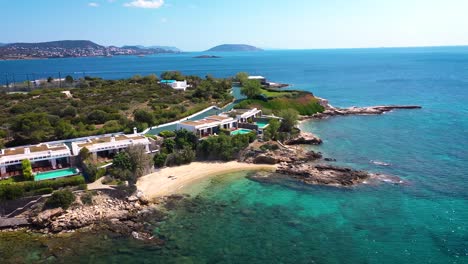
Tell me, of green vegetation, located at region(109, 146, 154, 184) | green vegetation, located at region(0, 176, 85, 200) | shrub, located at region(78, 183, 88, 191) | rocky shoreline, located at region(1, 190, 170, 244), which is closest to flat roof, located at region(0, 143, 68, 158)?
green vegetation, located at region(0, 176, 85, 200)

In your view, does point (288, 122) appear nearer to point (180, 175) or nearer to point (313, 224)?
point (180, 175)

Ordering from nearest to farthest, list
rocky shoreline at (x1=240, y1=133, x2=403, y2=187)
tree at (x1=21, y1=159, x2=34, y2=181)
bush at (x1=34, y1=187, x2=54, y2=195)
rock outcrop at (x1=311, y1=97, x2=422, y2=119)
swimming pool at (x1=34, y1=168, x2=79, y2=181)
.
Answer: bush at (x1=34, y1=187, x2=54, y2=195) → tree at (x1=21, y1=159, x2=34, y2=181) → swimming pool at (x1=34, y1=168, x2=79, y2=181) → rocky shoreline at (x1=240, y1=133, x2=403, y2=187) → rock outcrop at (x1=311, y1=97, x2=422, y2=119)

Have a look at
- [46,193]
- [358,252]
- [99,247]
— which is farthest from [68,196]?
[358,252]

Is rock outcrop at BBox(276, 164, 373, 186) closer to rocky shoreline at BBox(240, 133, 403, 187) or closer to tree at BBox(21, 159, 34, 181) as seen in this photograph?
rocky shoreline at BBox(240, 133, 403, 187)

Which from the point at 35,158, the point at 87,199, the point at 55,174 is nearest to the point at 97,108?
the point at 35,158

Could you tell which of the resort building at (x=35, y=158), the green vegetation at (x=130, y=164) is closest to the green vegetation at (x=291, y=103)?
the green vegetation at (x=130, y=164)

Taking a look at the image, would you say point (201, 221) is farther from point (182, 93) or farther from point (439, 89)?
point (439, 89)
